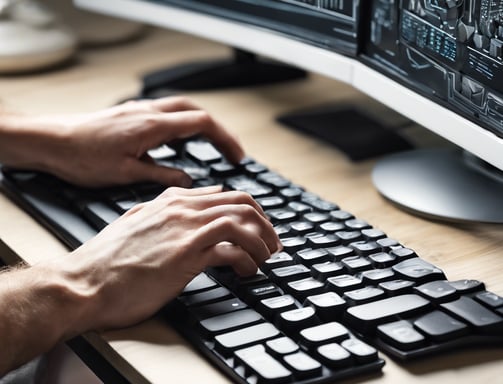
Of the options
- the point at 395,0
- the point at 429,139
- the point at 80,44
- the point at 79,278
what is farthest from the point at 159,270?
the point at 80,44

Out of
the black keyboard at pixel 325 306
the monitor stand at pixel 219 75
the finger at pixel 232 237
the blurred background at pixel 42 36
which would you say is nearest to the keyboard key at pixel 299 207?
the black keyboard at pixel 325 306

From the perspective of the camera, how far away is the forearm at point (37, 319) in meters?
0.80

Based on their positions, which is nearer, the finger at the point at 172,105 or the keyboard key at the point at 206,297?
A: the keyboard key at the point at 206,297

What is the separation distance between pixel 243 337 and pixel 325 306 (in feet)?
0.26

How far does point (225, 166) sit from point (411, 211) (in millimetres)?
220

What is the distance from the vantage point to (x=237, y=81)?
1467mm

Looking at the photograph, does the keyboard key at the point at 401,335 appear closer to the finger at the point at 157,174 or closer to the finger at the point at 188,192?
the finger at the point at 188,192

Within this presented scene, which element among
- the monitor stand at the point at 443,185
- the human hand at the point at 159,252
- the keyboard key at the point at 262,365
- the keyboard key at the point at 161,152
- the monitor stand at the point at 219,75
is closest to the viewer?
the keyboard key at the point at 262,365

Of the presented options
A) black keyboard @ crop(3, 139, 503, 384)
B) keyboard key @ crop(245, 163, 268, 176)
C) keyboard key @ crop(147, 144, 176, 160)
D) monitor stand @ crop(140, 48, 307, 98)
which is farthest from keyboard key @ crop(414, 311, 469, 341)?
monitor stand @ crop(140, 48, 307, 98)

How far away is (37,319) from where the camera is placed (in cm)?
80

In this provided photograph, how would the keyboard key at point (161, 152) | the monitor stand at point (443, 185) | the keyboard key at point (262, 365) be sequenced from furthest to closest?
1. the keyboard key at point (161, 152)
2. the monitor stand at point (443, 185)
3. the keyboard key at point (262, 365)

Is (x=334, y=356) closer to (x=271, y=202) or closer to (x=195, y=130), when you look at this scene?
(x=271, y=202)

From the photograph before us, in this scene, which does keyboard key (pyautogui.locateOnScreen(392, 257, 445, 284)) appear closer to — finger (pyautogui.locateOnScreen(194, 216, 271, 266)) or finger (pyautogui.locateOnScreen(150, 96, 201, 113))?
finger (pyautogui.locateOnScreen(194, 216, 271, 266))

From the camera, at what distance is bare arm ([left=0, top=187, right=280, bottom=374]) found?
0.80m
